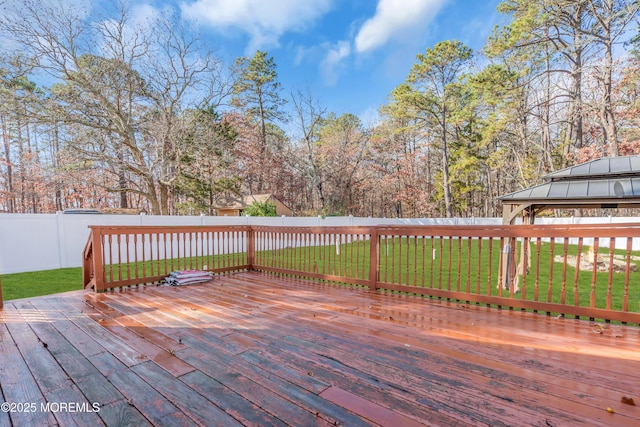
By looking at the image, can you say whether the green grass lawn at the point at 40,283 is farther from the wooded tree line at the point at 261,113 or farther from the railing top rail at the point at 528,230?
the wooded tree line at the point at 261,113

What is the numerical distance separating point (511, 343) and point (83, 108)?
13.2 metres

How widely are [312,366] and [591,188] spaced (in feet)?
19.7

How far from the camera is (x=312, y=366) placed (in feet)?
6.08

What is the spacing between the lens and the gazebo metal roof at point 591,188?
4812mm

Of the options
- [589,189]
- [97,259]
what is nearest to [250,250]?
[97,259]

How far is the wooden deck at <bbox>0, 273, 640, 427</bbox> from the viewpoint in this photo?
1.40 meters

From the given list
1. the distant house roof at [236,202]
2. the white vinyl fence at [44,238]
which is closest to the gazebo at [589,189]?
the white vinyl fence at [44,238]

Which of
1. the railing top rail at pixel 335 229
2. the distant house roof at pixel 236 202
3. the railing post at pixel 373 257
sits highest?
the distant house roof at pixel 236 202

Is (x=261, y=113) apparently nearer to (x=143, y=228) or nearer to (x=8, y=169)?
(x=8, y=169)

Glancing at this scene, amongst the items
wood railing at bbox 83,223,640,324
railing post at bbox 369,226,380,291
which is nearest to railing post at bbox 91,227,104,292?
wood railing at bbox 83,223,640,324

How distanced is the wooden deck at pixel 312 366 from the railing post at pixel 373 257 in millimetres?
751

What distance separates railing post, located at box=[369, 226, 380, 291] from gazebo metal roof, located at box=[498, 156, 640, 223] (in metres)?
3.61

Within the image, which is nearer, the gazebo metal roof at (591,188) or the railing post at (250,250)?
the gazebo metal roof at (591,188)

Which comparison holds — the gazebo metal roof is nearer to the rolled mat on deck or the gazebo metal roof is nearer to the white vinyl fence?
the rolled mat on deck
